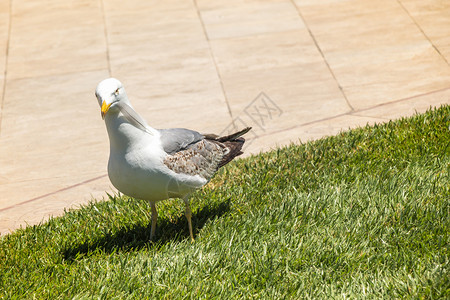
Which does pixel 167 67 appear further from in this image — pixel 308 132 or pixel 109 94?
pixel 109 94

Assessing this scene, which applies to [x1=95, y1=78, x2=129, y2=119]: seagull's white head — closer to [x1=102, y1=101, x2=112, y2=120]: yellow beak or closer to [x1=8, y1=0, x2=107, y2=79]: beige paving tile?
[x1=102, y1=101, x2=112, y2=120]: yellow beak

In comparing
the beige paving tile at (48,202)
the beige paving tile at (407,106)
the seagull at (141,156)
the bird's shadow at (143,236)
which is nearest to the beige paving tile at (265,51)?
the beige paving tile at (407,106)

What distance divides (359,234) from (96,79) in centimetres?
487

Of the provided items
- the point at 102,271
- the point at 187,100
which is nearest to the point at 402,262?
the point at 102,271

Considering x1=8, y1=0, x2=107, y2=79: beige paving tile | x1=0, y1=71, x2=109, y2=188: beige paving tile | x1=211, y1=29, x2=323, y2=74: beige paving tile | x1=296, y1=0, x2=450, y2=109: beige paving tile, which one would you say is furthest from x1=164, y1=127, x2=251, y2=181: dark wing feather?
x1=8, y1=0, x2=107, y2=79: beige paving tile

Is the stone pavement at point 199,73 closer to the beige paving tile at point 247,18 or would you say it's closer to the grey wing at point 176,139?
the beige paving tile at point 247,18

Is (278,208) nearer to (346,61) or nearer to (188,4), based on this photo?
(346,61)

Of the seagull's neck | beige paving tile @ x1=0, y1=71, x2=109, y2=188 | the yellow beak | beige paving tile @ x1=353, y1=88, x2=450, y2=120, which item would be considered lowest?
beige paving tile @ x1=353, y1=88, x2=450, y2=120

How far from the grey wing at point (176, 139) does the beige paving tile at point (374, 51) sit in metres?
3.11

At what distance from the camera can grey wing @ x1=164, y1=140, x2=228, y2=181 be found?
199 inches

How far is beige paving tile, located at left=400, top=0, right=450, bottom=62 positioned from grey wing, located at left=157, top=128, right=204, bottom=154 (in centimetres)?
467

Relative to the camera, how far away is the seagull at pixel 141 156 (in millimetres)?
4801

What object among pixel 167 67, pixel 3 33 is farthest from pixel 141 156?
pixel 3 33

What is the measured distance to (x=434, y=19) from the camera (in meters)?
9.84
